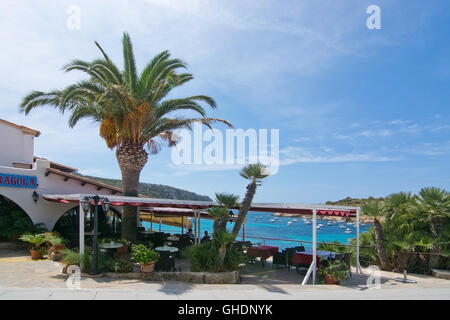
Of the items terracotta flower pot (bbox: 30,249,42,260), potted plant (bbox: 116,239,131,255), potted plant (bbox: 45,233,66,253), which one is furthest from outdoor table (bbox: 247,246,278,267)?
terracotta flower pot (bbox: 30,249,42,260)

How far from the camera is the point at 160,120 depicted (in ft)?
50.9

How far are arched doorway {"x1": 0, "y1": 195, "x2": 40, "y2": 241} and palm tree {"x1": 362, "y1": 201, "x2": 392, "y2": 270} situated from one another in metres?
14.9

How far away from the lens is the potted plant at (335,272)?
1052 centimetres

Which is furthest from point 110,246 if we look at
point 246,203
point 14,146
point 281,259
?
point 14,146

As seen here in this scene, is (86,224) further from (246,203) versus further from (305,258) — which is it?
(305,258)

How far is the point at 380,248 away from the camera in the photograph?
45.8 feet

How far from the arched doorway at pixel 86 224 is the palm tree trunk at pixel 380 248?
12.3 meters

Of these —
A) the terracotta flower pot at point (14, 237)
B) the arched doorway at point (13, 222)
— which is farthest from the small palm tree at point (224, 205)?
the terracotta flower pot at point (14, 237)

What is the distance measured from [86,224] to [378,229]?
14765 millimetres

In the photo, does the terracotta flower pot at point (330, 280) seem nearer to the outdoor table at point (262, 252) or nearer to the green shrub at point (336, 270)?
the green shrub at point (336, 270)

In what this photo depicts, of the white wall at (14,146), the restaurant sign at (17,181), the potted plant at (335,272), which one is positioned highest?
the white wall at (14,146)

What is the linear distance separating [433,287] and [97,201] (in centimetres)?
1087
